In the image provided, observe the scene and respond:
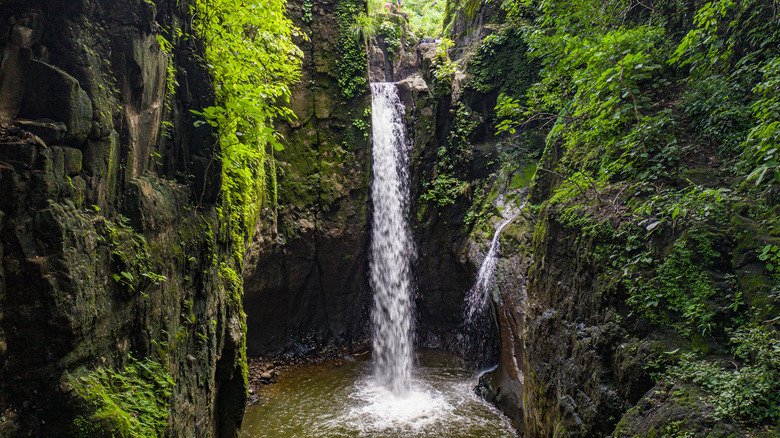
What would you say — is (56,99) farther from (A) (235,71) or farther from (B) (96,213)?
(A) (235,71)

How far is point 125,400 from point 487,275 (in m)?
7.05

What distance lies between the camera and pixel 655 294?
3.69 meters

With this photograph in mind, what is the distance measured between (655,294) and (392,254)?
781 centimetres

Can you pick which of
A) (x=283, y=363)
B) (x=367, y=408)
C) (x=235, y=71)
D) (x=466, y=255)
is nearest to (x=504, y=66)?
(x=466, y=255)

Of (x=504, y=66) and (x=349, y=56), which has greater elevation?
(x=349, y=56)

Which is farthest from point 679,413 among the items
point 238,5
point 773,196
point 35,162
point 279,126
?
point 279,126

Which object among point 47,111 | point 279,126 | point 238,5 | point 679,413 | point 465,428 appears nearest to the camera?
point 47,111

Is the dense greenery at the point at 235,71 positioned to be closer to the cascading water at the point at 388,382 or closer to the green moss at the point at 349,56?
the cascading water at the point at 388,382

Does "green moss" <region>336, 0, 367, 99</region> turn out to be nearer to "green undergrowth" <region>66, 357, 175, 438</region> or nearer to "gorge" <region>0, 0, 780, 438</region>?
"gorge" <region>0, 0, 780, 438</region>

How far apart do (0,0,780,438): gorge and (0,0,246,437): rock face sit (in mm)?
16

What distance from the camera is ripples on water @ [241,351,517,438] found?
6.76 metres

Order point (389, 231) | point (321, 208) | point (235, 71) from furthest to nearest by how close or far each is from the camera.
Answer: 1. point (389, 231)
2. point (321, 208)
3. point (235, 71)

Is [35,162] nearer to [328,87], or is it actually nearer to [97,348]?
[97,348]

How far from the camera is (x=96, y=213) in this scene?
307 centimetres
